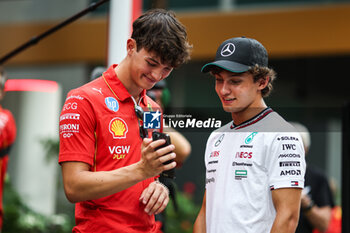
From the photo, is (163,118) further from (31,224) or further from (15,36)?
(15,36)

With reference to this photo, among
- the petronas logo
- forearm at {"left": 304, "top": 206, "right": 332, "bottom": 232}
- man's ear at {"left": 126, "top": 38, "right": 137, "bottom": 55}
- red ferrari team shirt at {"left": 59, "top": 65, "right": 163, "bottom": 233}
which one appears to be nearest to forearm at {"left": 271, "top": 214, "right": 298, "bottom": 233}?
the petronas logo

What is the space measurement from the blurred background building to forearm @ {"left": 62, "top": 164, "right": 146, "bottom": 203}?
1.05 feet

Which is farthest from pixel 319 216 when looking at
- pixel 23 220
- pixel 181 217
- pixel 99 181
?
pixel 99 181

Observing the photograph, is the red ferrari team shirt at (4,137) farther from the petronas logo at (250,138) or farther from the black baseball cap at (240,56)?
the petronas logo at (250,138)

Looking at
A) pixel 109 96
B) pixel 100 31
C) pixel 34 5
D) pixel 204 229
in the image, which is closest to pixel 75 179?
pixel 109 96

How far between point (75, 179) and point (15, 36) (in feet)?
11.4

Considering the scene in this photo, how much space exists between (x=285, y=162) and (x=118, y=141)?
1.97 feet

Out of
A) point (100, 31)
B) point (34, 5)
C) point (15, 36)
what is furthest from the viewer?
point (34, 5)

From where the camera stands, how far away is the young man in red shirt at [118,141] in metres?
2.13

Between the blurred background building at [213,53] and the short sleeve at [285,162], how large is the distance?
0.48 ft

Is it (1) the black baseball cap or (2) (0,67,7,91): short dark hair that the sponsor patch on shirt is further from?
(2) (0,67,7,91): short dark hair

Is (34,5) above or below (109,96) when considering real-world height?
above

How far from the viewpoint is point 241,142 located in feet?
7.16

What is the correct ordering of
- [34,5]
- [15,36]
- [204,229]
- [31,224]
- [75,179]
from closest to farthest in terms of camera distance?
[75,179] < [204,229] < [31,224] < [15,36] < [34,5]
